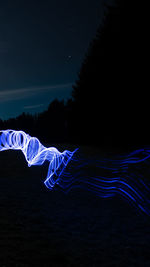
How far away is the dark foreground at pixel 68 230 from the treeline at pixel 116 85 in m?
7.43

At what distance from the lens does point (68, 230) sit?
4.34m

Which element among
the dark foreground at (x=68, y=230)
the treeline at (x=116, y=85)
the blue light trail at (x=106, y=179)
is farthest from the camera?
the treeline at (x=116, y=85)

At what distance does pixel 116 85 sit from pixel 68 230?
10.6 metres

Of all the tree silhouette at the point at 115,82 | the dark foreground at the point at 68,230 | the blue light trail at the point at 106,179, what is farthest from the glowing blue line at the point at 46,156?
the tree silhouette at the point at 115,82

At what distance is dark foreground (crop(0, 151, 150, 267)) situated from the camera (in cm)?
332

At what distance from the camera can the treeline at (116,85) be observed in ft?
41.9

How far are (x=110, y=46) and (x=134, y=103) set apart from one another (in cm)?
329

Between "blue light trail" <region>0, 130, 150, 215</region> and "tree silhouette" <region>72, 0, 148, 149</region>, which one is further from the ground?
"tree silhouette" <region>72, 0, 148, 149</region>

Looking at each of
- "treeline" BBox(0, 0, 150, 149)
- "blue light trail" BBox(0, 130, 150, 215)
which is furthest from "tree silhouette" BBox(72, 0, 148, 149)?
"blue light trail" BBox(0, 130, 150, 215)

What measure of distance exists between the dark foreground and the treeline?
7.43 meters

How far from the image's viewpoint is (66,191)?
696cm

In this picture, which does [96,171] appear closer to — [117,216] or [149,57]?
[117,216]

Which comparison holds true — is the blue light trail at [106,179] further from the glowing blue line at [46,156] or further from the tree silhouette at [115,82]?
the tree silhouette at [115,82]

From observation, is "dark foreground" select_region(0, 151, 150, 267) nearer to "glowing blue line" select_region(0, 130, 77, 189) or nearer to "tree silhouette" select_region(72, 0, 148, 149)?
"glowing blue line" select_region(0, 130, 77, 189)
